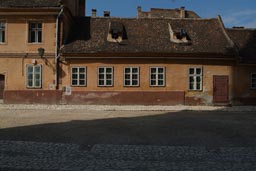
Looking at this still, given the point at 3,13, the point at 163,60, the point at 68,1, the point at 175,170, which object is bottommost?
the point at 175,170

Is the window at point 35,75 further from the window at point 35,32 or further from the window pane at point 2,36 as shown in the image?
the window pane at point 2,36

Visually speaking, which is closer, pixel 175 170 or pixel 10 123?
pixel 175 170

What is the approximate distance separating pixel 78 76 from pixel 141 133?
12.3 metres

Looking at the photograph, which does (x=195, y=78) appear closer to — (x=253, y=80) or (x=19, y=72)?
(x=253, y=80)

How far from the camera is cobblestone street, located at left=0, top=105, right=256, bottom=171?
641 centimetres

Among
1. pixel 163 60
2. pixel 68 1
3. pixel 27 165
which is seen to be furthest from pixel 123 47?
pixel 27 165

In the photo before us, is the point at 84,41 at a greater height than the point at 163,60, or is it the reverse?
the point at 84,41

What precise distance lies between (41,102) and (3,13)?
6.86 metres

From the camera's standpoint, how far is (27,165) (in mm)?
6281

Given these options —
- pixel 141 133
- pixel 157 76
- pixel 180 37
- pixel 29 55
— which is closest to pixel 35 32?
pixel 29 55

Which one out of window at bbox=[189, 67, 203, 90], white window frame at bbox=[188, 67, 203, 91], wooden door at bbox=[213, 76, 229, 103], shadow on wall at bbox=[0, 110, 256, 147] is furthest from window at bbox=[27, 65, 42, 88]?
wooden door at bbox=[213, 76, 229, 103]

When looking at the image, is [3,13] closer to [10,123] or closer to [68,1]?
[68,1]

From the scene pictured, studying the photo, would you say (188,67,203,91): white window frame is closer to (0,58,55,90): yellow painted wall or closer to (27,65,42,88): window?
(0,58,55,90): yellow painted wall

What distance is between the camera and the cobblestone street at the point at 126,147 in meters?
6.41
